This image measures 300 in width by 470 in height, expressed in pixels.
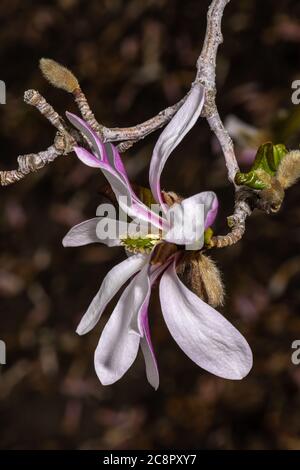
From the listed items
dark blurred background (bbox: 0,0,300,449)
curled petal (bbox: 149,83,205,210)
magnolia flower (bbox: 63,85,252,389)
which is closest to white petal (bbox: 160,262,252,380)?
magnolia flower (bbox: 63,85,252,389)

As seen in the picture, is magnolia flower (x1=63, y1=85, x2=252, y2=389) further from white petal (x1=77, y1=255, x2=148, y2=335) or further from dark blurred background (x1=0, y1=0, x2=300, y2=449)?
dark blurred background (x1=0, y1=0, x2=300, y2=449)

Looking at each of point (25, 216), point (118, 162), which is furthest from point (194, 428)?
point (118, 162)

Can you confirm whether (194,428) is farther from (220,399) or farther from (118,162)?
(118,162)

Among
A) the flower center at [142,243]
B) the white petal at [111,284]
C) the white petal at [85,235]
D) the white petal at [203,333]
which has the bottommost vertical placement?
the white petal at [203,333]

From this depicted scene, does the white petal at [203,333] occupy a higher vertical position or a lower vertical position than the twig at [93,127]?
lower

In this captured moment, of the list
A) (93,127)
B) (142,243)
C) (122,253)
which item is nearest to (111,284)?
(142,243)

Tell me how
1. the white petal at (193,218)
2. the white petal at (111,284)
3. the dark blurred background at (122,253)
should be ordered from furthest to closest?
the dark blurred background at (122,253)
the white petal at (111,284)
the white petal at (193,218)

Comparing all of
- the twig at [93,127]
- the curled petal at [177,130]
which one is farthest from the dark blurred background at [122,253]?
the curled petal at [177,130]

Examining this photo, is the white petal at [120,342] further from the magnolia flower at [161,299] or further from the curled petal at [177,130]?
the curled petal at [177,130]
